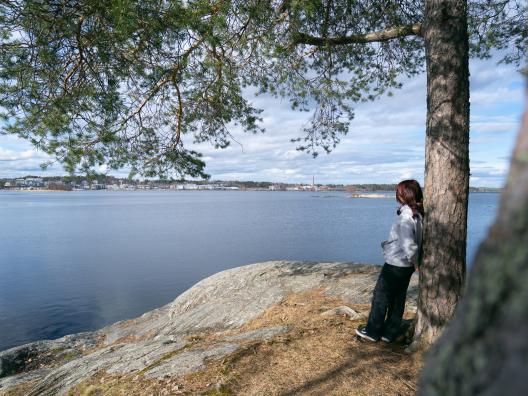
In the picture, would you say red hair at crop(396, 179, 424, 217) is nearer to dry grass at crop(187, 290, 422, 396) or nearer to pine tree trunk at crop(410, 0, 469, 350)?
pine tree trunk at crop(410, 0, 469, 350)

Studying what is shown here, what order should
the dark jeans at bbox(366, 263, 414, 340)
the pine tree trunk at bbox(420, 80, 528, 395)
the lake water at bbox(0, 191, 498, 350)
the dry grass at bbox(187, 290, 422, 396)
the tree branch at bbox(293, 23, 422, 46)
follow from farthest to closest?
the lake water at bbox(0, 191, 498, 350)
the tree branch at bbox(293, 23, 422, 46)
the dark jeans at bbox(366, 263, 414, 340)
the dry grass at bbox(187, 290, 422, 396)
the pine tree trunk at bbox(420, 80, 528, 395)

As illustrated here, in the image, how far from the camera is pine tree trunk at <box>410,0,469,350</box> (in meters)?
4.25

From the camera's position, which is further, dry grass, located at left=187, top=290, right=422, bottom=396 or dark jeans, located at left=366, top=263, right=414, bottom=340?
dark jeans, located at left=366, top=263, right=414, bottom=340

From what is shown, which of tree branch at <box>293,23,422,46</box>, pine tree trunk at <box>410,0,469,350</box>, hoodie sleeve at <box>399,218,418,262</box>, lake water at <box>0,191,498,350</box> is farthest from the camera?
lake water at <box>0,191,498,350</box>

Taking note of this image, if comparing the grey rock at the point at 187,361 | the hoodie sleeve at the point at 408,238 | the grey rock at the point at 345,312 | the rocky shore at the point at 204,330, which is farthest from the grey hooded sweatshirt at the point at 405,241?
the grey rock at the point at 187,361

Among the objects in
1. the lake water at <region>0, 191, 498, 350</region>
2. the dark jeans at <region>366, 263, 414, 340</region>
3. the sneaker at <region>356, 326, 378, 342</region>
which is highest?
the dark jeans at <region>366, 263, 414, 340</region>

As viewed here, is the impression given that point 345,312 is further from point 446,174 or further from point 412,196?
point 446,174

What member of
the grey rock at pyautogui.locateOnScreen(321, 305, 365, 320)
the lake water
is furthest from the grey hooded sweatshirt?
the lake water

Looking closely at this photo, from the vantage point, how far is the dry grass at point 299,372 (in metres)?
3.85

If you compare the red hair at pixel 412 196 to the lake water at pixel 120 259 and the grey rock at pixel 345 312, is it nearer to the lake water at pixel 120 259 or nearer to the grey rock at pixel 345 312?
the grey rock at pixel 345 312

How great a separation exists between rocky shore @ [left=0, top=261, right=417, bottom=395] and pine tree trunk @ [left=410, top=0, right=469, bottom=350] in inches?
59.0

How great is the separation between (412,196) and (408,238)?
1.74 feet

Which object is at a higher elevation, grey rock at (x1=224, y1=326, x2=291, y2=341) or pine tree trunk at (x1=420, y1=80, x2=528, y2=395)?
pine tree trunk at (x1=420, y1=80, x2=528, y2=395)

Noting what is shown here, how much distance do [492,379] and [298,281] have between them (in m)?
8.02
